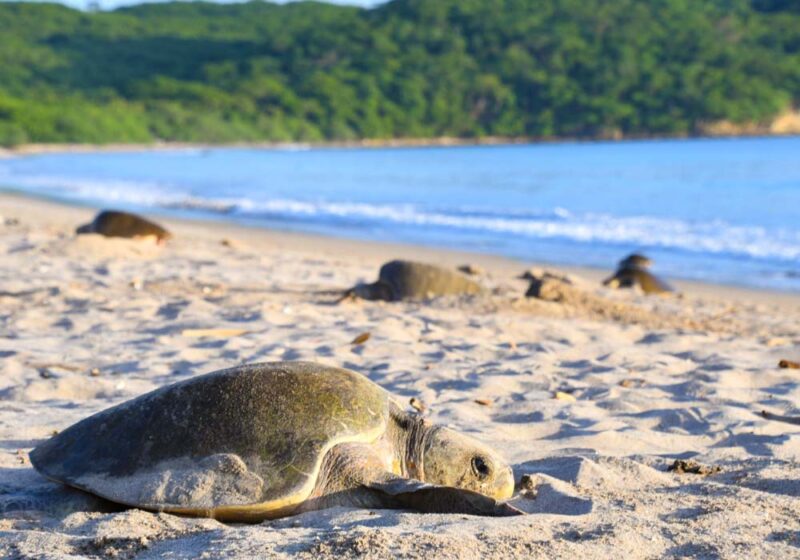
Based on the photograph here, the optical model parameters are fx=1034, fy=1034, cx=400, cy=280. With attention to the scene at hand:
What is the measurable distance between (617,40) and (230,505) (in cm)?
10255

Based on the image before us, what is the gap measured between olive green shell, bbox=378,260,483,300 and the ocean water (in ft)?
12.1

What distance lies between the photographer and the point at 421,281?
752cm

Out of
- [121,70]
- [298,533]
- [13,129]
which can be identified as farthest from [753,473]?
[121,70]

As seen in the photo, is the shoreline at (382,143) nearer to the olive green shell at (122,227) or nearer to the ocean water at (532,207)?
the ocean water at (532,207)

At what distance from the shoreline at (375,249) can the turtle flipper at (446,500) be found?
6.48m

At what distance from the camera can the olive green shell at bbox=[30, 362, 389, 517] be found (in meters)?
2.86

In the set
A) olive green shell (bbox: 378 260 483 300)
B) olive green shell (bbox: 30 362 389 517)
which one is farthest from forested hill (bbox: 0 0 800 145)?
olive green shell (bbox: 30 362 389 517)

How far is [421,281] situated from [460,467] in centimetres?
446

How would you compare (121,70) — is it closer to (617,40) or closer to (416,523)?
(617,40)

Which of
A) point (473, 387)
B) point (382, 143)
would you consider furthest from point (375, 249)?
point (382, 143)

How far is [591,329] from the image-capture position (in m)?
6.31

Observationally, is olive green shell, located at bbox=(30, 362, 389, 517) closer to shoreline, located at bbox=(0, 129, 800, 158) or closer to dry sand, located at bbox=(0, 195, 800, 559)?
dry sand, located at bbox=(0, 195, 800, 559)

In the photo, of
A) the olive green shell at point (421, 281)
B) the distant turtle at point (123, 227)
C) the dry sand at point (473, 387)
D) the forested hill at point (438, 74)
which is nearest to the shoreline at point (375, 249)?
the dry sand at point (473, 387)

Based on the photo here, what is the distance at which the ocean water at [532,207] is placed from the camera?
12.7m
